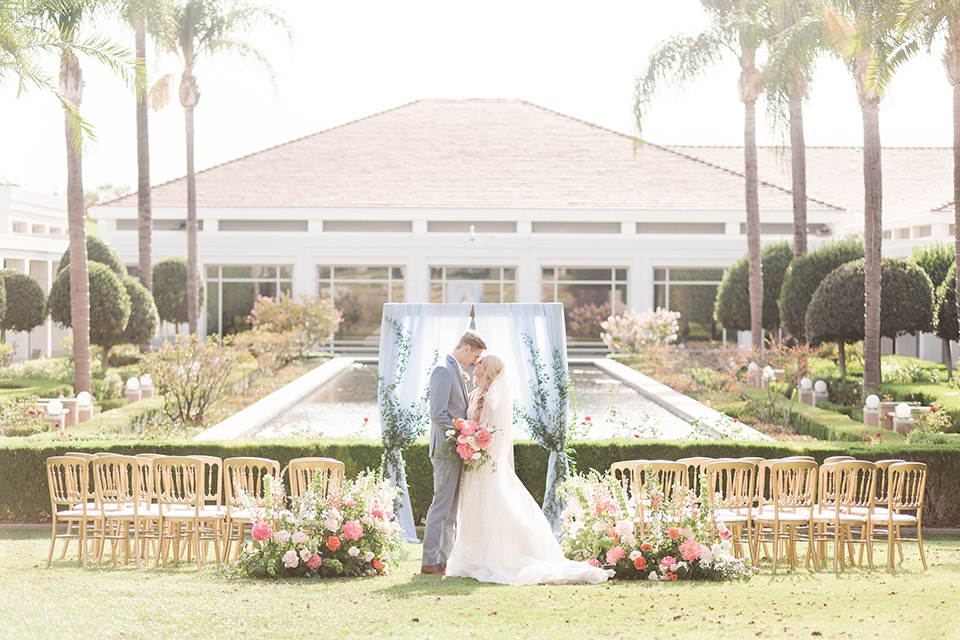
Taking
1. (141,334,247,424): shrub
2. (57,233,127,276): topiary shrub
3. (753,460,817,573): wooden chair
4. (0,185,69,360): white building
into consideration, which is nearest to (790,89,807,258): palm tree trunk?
(141,334,247,424): shrub

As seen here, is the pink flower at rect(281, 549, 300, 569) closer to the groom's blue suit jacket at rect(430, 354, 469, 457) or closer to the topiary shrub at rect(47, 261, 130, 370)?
the groom's blue suit jacket at rect(430, 354, 469, 457)

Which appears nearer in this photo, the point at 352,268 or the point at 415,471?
the point at 415,471

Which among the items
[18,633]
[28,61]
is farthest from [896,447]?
[28,61]

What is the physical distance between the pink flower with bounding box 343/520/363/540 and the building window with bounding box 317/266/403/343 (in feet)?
78.9

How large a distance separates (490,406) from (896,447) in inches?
198

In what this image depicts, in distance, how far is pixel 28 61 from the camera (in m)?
12.7

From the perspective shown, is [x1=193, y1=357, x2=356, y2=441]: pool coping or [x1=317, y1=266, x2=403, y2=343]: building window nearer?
[x1=193, y1=357, x2=356, y2=441]: pool coping

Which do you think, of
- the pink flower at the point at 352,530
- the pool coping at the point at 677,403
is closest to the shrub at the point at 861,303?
the pool coping at the point at 677,403

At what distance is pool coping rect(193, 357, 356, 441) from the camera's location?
14.0 metres

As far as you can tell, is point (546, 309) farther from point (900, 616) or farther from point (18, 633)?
point (18, 633)

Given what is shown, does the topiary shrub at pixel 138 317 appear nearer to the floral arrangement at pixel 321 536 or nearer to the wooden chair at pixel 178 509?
the wooden chair at pixel 178 509

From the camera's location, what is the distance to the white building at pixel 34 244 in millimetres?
29031

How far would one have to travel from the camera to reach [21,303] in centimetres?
2469

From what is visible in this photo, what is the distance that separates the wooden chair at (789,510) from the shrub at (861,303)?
1000 centimetres
